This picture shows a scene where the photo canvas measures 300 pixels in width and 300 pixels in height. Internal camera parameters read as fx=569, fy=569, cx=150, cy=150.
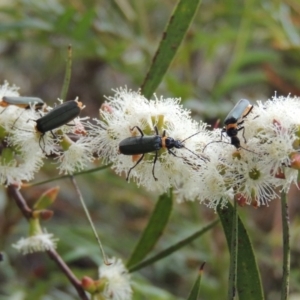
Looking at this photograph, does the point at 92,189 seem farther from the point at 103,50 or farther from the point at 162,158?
the point at 162,158

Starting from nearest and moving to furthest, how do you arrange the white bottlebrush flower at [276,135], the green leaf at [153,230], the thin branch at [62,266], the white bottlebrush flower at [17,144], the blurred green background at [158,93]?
1. the white bottlebrush flower at [276,135]
2. the white bottlebrush flower at [17,144]
3. the thin branch at [62,266]
4. the green leaf at [153,230]
5. the blurred green background at [158,93]

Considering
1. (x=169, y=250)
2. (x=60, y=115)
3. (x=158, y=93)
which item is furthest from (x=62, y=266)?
(x=158, y=93)

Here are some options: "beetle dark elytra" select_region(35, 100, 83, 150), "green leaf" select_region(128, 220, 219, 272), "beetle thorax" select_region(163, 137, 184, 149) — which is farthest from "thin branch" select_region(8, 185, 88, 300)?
"beetle thorax" select_region(163, 137, 184, 149)

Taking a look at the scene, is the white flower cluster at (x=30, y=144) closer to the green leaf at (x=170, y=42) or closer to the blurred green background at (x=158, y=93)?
the green leaf at (x=170, y=42)

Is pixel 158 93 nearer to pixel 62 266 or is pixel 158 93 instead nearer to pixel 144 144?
pixel 62 266

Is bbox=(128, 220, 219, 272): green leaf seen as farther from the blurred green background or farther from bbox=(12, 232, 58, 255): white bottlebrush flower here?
the blurred green background

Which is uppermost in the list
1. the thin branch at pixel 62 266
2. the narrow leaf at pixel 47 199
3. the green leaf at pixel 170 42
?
the green leaf at pixel 170 42

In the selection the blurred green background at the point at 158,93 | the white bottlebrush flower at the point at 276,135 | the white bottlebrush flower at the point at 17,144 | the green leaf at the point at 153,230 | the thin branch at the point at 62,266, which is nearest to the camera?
the white bottlebrush flower at the point at 276,135

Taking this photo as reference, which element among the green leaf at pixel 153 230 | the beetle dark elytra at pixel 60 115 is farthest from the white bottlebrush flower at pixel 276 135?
the green leaf at pixel 153 230
